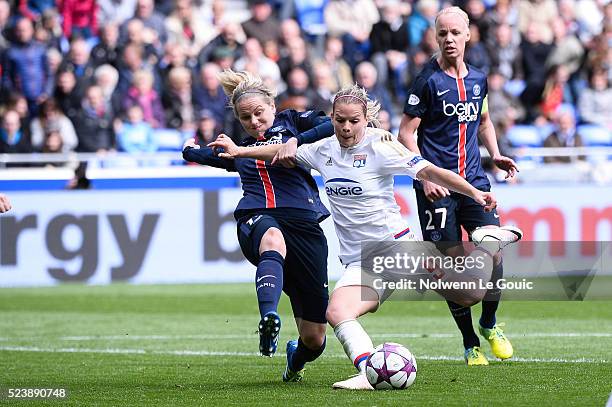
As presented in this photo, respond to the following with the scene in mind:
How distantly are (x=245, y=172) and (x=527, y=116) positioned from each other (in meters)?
13.4

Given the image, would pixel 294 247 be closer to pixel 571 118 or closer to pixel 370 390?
pixel 370 390

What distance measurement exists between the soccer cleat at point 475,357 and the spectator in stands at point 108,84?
1068 cm

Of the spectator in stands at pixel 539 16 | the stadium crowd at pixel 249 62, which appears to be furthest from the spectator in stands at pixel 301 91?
the spectator in stands at pixel 539 16

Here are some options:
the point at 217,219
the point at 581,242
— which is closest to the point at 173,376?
the point at 217,219

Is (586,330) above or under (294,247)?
under

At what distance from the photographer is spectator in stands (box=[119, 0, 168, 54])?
20.8m

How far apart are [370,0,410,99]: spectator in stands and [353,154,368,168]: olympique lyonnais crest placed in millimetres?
12822

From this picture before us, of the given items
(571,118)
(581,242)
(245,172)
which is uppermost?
(245,172)

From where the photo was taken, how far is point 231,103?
29.9 feet

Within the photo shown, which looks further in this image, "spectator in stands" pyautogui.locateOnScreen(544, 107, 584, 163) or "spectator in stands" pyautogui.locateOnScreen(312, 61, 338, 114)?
"spectator in stands" pyautogui.locateOnScreen(544, 107, 584, 163)

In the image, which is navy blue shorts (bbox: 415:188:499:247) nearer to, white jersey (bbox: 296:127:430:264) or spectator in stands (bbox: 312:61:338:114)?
white jersey (bbox: 296:127:430:264)

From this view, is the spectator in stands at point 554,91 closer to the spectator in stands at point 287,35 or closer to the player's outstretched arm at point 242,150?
the spectator in stands at point 287,35

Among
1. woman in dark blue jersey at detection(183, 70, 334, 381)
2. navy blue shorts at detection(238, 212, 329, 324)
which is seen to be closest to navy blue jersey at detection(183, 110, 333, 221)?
woman in dark blue jersey at detection(183, 70, 334, 381)

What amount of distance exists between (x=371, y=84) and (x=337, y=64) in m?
1.19
